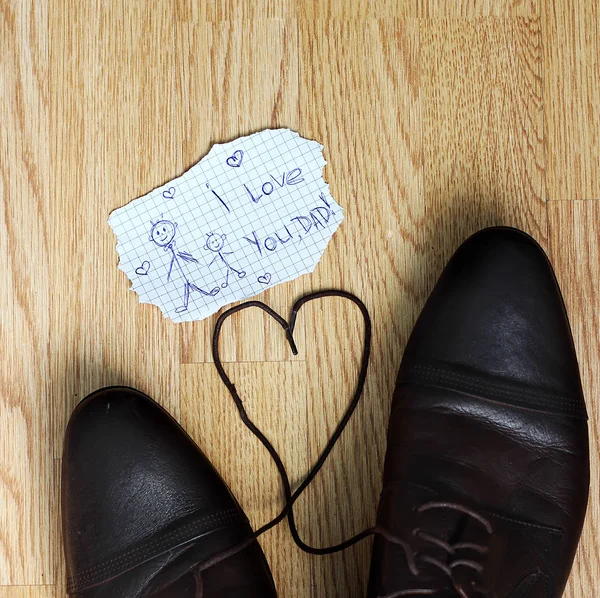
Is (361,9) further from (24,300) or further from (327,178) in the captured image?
(24,300)

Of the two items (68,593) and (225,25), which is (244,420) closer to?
(68,593)

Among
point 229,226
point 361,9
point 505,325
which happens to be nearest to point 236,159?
point 229,226

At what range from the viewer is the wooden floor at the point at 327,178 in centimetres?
73

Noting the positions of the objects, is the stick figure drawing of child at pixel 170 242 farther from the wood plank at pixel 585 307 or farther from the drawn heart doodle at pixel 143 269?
the wood plank at pixel 585 307

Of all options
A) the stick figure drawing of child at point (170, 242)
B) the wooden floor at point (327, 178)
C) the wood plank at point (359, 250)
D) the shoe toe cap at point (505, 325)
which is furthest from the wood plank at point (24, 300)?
the shoe toe cap at point (505, 325)

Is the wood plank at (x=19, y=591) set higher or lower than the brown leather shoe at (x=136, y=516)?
lower

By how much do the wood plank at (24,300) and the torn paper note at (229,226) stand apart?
3.7 inches

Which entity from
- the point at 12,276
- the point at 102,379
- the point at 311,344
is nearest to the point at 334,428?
the point at 311,344

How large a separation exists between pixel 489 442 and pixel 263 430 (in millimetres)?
225

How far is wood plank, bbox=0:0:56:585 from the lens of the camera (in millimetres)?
733

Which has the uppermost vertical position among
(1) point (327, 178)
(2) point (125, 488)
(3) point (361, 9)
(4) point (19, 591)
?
(3) point (361, 9)

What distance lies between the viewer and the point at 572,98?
2.44 ft

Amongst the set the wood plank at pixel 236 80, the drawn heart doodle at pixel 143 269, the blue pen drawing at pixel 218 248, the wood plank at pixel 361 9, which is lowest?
the drawn heart doodle at pixel 143 269

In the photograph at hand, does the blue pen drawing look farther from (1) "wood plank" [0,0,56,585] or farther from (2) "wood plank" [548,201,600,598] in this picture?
(2) "wood plank" [548,201,600,598]
